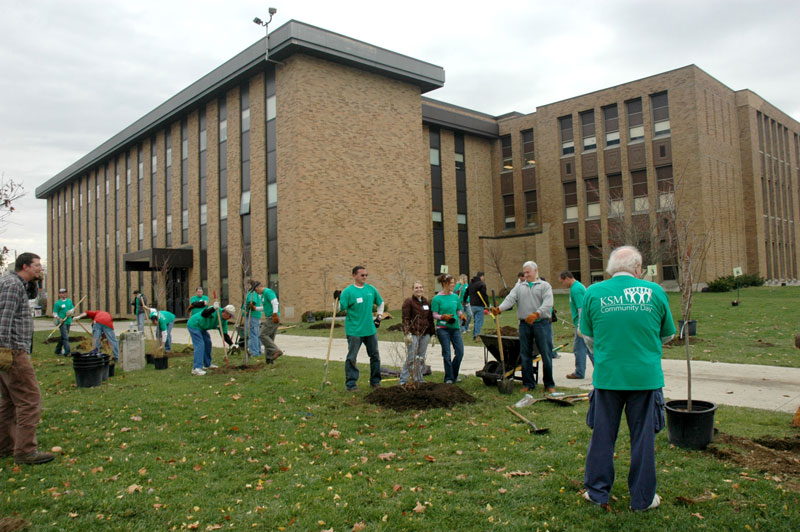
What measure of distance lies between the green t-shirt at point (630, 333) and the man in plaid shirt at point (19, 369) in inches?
211

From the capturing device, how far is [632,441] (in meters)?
4.13

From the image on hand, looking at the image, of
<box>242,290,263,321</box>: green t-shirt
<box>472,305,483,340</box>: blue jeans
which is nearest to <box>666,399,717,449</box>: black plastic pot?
<box>242,290,263,321</box>: green t-shirt

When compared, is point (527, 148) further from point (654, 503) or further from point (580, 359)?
point (654, 503)

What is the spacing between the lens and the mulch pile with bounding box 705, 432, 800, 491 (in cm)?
468

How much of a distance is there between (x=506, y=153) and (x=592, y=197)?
782cm

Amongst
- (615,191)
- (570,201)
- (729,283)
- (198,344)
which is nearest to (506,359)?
(198,344)

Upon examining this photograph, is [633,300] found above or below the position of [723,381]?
above

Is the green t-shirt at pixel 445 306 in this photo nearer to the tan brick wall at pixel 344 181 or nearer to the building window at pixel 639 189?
the tan brick wall at pixel 344 181

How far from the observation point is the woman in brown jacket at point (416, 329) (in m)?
8.59

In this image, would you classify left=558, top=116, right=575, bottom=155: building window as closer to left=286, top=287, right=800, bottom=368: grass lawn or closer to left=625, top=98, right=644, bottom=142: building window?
left=625, top=98, right=644, bottom=142: building window

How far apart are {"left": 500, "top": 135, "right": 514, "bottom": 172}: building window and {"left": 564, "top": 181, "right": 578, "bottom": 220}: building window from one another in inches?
200

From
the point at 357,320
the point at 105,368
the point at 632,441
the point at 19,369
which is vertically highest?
the point at 357,320

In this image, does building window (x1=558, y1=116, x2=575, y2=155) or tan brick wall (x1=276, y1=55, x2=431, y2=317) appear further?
building window (x1=558, y1=116, x2=575, y2=155)

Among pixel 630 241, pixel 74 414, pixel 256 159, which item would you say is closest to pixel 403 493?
pixel 74 414
